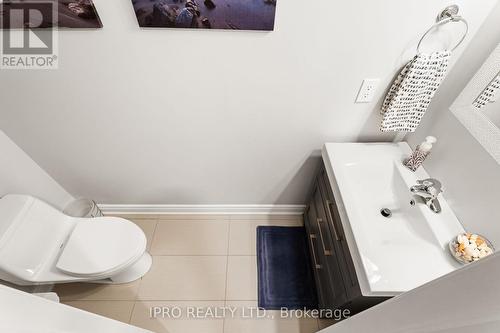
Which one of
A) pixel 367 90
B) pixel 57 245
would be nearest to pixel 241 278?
pixel 57 245

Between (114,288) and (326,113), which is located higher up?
(326,113)

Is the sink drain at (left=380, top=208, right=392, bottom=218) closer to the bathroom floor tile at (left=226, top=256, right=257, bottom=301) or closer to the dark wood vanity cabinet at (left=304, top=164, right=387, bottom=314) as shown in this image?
the dark wood vanity cabinet at (left=304, top=164, right=387, bottom=314)

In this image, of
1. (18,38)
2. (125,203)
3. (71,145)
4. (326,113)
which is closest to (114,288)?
(125,203)

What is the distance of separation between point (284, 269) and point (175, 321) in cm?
74

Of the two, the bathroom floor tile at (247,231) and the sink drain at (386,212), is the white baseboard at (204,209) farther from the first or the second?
the sink drain at (386,212)

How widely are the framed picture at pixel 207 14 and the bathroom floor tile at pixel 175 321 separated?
1520mm

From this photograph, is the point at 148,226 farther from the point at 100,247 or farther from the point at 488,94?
the point at 488,94

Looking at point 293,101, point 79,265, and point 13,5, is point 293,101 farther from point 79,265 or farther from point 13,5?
point 79,265

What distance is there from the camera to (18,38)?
996mm

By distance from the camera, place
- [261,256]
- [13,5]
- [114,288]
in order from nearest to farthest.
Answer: [13,5] < [114,288] < [261,256]

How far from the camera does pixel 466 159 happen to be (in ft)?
3.32

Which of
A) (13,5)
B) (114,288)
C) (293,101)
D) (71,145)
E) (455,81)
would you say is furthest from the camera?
(114,288)

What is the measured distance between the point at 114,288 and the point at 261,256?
3.24 feet

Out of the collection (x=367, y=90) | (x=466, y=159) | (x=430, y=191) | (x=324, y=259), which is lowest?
(x=324, y=259)
